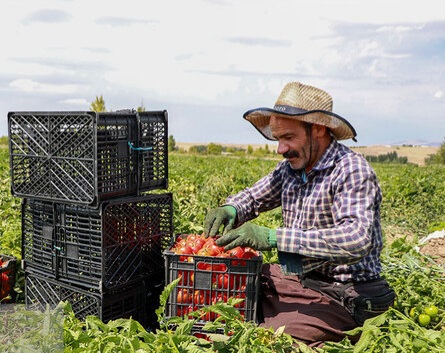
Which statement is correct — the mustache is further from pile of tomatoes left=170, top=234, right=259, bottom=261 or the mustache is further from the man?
pile of tomatoes left=170, top=234, right=259, bottom=261

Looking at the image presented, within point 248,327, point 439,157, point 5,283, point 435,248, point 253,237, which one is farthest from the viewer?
point 439,157

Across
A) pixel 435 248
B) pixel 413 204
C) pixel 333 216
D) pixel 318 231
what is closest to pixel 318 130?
pixel 333 216

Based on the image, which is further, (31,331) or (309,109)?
(309,109)

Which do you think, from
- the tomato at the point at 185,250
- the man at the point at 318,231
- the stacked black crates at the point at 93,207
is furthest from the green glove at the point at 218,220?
the stacked black crates at the point at 93,207

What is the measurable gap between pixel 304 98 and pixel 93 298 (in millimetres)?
1797

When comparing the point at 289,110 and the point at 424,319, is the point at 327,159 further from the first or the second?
the point at 424,319

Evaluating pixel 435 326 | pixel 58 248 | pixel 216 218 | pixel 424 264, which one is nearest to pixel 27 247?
pixel 58 248

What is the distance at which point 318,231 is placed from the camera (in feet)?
9.69

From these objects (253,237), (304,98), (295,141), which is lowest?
(253,237)

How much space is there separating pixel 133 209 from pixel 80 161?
1.56 ft

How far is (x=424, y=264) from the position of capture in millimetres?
4590

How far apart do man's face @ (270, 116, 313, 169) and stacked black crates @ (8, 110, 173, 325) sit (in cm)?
97

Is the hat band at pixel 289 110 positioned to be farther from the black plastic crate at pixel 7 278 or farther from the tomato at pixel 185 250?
the black plastic crate at pixel 7 278

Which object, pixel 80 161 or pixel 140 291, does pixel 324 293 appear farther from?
pixel 80 161
